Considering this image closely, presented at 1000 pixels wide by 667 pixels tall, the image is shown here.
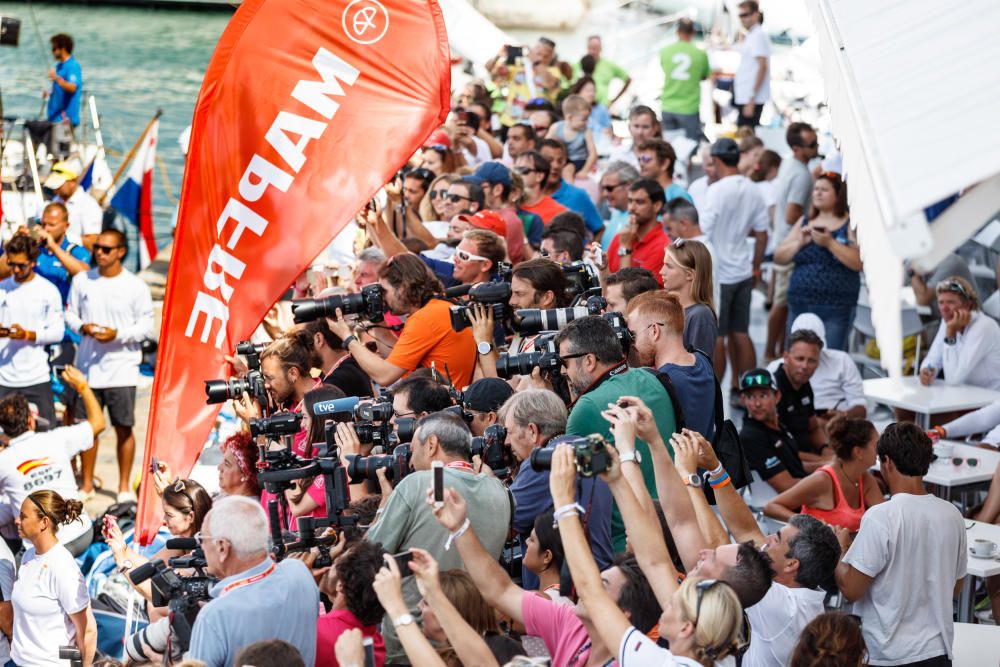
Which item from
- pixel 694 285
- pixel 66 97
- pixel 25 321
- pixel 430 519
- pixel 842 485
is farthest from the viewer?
pixel 66 97

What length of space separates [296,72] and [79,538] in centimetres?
302

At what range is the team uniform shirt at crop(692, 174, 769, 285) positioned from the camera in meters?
9.09

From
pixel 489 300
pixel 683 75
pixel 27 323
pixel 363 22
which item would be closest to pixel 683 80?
pixel 683 75

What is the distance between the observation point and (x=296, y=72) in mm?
5617

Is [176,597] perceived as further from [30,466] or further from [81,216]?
[81,216]

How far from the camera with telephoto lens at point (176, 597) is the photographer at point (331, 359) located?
1.91 m

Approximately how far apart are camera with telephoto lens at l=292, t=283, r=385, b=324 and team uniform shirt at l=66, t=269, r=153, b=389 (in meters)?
3.03

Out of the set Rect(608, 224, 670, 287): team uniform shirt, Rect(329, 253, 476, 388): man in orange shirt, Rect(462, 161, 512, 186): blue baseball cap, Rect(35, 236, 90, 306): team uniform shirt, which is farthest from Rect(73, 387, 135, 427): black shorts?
Rect(608, 224, 670, 287): team uniform shirt

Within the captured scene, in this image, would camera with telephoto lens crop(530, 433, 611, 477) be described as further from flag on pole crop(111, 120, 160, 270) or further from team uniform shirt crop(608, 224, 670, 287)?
flag on pole crop(111, 120, 160, 270)

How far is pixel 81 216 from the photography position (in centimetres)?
1208

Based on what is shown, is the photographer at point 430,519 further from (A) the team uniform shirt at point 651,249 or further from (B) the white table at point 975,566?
(A) the team uniform shirt at point 651,249

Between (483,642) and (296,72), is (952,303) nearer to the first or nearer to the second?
(296,72)

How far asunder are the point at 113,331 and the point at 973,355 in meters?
5.51

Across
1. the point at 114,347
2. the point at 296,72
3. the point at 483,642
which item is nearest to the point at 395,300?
the point at 296,72
